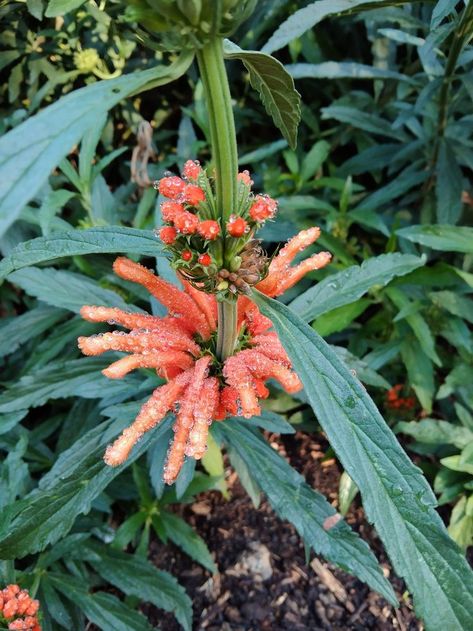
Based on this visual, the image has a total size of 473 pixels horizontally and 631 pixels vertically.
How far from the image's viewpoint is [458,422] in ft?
6.44

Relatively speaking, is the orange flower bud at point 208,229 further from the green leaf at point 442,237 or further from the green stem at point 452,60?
the green stem at point 452,60

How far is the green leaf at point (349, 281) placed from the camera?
1316mm

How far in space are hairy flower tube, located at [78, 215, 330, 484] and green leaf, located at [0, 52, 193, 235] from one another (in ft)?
1.50

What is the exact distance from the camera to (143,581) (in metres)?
1.64

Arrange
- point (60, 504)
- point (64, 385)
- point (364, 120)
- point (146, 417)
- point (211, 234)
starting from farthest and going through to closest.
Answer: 1. point (364, 120)
2. point (64, 385)
3. point (60, 504)
4. point (146, 417)
5. point (211, 234)

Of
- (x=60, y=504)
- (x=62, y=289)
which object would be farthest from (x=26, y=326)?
(x=60, y=504)

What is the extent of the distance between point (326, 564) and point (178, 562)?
18.4 inches

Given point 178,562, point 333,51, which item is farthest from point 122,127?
point 178,562

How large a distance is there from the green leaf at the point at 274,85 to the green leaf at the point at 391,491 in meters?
0.28

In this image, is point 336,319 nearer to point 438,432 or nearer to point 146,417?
point 438,432

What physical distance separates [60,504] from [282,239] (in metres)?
1.01

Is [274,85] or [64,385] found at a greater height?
[274,85]

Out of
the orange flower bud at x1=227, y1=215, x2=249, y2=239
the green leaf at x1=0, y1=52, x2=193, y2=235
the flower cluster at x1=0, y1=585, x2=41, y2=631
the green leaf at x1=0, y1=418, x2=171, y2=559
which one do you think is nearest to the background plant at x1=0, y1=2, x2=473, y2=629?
the green leaf at x1=0, y1=418, x2=171, y2=559

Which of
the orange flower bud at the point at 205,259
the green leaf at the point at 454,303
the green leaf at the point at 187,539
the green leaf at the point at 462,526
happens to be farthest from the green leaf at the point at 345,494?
the orange flower bud at the point at 205,259
